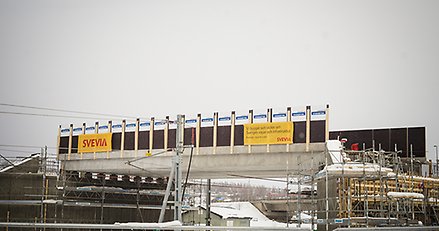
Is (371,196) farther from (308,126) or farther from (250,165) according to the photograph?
(250,165)

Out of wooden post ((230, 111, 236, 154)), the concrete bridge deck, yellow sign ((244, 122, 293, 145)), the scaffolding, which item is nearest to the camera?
the scaffolding

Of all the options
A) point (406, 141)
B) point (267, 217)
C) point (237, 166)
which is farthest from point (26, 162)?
point (267, 217)

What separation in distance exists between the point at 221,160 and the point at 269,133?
3822 millimetres

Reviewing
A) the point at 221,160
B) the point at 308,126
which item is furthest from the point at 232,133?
the point at 308,126

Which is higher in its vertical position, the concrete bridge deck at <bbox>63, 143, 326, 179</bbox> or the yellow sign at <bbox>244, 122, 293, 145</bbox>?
the yellow sign at <bbox>244, 122, 293, 145</bbox>

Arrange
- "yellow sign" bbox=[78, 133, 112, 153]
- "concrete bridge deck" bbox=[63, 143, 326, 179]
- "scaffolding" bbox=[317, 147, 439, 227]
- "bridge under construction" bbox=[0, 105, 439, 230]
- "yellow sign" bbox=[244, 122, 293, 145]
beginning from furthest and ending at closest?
"yellow sign" bbox=[78, 133, 112, 153], "yellow sign" bbox=[244, 122, 293, 145], "concrete bridge deck" bbox=[63, 143, 326, 179], "bridge under construction" bbox=[0, 105, 439, 230], "scaffolding" bbox=[317, 147, 439, 227]

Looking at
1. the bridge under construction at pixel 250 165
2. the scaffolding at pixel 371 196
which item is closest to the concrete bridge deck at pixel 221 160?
the bridge under construction at pixel 250 165

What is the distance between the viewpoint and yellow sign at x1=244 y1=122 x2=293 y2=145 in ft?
111

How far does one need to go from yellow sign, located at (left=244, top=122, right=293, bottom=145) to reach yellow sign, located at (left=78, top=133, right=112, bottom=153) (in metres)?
11.7

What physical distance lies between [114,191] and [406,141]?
71.0 feet

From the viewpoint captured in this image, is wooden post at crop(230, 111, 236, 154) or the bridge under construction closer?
the bridge under construction

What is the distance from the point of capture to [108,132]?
4194cm

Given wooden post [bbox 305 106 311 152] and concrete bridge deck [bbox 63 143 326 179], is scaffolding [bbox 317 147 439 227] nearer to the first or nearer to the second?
concrete bridge deck [bbox 63 143 326 179]

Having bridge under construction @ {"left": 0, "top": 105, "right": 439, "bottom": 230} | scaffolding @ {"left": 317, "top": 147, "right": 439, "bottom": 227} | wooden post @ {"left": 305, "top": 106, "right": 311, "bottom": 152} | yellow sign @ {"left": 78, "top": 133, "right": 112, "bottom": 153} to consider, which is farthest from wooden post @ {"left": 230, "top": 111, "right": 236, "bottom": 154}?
yellow sign @ {"left": 78, "top": 133, "right": 112, "bottom": 153}
